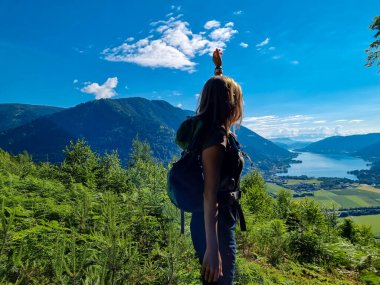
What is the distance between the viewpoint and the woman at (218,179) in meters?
1.92

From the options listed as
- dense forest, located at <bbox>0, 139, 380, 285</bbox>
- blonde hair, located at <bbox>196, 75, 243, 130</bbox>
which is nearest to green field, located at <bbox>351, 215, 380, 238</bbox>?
dense forest, located at <bbox>0, 139, 380, 285</bbox>

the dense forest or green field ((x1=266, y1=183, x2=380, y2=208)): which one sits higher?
the dense forest

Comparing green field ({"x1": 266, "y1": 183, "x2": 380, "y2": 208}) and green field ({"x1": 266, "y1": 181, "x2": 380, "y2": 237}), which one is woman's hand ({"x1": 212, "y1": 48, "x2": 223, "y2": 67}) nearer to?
green field ({"x1": 266, "y1": 181, "x2": 380, "y2": 237})

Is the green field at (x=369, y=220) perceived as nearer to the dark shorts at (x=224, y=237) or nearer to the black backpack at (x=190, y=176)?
the dark shorts at (x=224, y=237)

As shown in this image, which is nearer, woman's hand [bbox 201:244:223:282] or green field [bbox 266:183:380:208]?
woman's hand [bbox 201:244:223:282]

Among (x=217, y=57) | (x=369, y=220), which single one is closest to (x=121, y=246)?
(x=217, y=57)

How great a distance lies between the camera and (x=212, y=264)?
6.23 ft

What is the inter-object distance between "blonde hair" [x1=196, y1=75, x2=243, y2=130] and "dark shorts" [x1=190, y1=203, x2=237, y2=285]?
2.23 feet

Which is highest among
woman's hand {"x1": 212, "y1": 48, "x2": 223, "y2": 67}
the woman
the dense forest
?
woman's hand {"x1": 212, "y1": 48, "x2": 223, "y2": 67}

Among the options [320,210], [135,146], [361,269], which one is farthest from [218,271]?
[135,146]

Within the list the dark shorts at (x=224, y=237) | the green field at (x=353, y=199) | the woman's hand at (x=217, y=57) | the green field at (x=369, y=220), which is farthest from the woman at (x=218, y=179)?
the green field at (x=353, y=199)

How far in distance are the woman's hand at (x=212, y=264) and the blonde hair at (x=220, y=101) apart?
0.91 metres

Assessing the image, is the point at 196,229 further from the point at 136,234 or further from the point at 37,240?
the point at 136,234

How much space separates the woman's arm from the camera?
191cm
